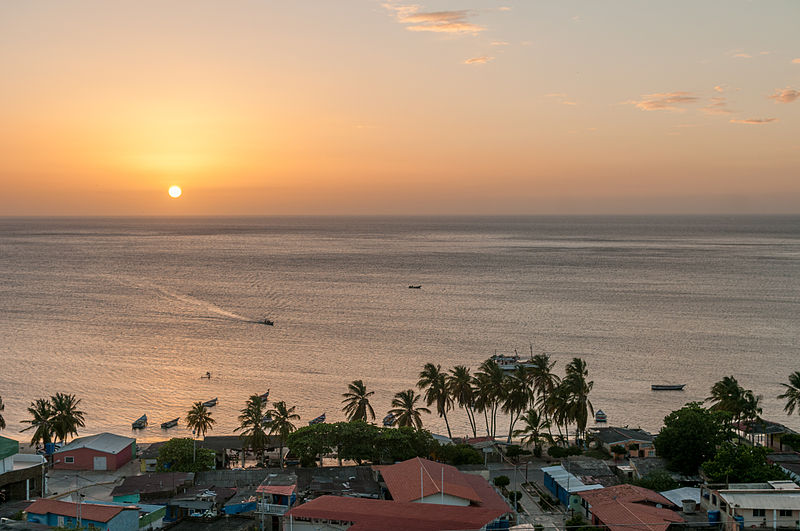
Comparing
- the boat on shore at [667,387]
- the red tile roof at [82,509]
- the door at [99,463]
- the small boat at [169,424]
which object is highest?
the red tile roof at [82,509]

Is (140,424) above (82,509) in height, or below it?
below

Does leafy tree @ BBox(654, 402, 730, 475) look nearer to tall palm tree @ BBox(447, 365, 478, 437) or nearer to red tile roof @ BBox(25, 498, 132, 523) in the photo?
tall palm tree @ BBox(447, 365, 478, 437)

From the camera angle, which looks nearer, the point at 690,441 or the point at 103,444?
the point at 690,441

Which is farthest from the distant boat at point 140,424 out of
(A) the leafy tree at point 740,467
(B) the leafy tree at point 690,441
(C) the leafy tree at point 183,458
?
(A) the leafy tree at point 740,467

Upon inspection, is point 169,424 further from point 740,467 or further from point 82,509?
point 740,467

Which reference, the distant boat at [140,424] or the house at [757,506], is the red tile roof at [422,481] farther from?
the distant boat at [140,424]

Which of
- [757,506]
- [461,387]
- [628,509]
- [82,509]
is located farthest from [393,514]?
[461,387]

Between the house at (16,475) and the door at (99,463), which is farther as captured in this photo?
the door at (99,463)

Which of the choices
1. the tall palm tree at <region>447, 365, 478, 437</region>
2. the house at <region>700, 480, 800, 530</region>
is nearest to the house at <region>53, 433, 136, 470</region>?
the tall palm tree at <region>447, 365, 478, 437</region>
